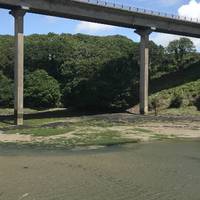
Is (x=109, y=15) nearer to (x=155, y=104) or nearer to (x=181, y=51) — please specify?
(x=155, y=104)

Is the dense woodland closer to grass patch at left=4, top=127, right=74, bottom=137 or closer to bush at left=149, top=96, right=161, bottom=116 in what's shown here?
bush at left=149, top=96, right=161, bottom=116

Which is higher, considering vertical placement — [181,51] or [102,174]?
[181,51]

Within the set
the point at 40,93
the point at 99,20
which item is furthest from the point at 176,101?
the point at 40,93

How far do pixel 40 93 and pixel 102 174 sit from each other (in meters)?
74.2

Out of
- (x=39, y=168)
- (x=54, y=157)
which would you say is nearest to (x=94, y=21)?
(x=54, y=157)

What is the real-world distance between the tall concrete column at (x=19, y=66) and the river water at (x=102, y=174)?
1022 inches

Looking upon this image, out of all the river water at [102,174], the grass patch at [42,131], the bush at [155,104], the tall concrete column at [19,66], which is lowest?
the river water at [102,174]

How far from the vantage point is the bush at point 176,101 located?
80438 mm

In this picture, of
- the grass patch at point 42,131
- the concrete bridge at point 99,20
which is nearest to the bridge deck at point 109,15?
the concrete bridge at point 99,20

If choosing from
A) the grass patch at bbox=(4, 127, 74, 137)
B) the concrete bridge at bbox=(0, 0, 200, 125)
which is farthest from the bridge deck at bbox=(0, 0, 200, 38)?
the grass patch at bbox=(4, 127, 74, 137)

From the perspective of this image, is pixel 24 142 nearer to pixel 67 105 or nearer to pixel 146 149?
pixel 146 149

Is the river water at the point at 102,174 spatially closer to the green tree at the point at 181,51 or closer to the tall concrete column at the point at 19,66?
A: the tall concrete column at the point at 19,66

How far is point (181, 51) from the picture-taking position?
107m

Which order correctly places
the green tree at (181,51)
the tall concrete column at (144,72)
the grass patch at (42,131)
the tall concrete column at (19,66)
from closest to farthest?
the grass patch at (42,131) → the tall concrete column at (19,66) → the tall concrete column at (144,72) → the green tree at (181,51)
